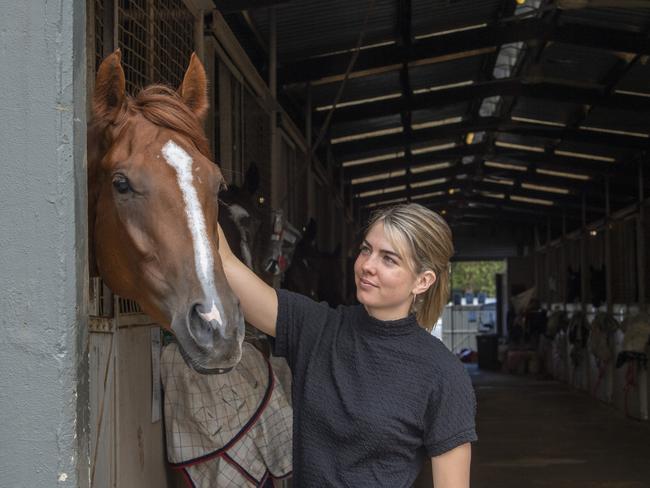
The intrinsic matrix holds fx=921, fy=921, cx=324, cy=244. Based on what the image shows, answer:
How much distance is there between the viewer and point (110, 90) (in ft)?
6.68

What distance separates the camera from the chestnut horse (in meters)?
1.79

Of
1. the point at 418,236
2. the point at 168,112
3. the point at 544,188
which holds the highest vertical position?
the point at 544,188

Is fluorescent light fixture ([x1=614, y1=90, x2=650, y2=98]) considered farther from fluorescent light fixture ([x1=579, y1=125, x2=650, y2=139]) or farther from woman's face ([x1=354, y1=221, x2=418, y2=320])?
woman's face ([x1=354, y1=221, x2=418, y2=320])

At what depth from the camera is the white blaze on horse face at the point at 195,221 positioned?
1817 millimetres

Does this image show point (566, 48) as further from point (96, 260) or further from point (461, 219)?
point (461, 219)

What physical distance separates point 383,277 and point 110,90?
2.47 feet

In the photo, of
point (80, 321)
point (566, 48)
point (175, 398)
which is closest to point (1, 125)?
point (80, 321)

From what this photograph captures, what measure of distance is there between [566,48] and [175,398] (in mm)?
6165

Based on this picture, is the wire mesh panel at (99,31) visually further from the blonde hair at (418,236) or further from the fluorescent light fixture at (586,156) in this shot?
the fluorescent light fixture at (586,156)

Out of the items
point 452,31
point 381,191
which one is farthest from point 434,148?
point 452,31

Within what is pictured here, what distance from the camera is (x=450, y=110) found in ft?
36.2

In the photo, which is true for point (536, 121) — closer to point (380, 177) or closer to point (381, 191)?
point (380, 177)

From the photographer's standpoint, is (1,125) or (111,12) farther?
(111,12)

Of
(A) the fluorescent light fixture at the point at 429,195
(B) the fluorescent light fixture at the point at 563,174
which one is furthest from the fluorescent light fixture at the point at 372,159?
(A) the fluorescent light fixture at the point at 429,195
